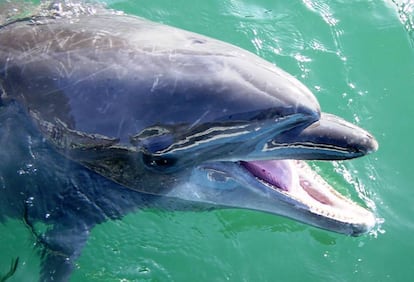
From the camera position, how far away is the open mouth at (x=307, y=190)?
518 centimetres

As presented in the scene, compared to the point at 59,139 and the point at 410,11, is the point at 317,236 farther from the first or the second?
the point at 410,11

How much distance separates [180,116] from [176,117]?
0.04 m

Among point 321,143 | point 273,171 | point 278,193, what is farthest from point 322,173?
point 321,143

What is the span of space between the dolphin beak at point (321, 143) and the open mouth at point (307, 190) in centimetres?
50

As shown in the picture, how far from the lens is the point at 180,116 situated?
4.84m

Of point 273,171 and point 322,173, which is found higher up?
point 273,171

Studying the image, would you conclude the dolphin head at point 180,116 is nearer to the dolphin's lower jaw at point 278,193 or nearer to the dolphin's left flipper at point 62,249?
the dolphin's lower jaw at point 278,193

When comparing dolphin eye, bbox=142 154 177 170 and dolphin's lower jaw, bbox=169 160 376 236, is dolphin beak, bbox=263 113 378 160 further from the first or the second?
dolphin eye, bbox=142 154 177 170

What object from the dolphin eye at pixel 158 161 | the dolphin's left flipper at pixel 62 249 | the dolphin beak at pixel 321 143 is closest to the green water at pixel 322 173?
the dolphin's left flipper at pixel 62 249

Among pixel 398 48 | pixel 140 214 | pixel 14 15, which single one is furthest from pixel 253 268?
pixel 398 48

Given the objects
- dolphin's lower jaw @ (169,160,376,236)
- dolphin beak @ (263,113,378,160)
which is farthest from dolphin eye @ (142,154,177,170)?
dolphin beak @ (263,113,378,160)

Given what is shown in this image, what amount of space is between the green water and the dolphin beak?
196 cm

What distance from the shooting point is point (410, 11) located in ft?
34.4

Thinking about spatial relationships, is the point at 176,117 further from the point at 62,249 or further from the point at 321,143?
the point at 62,249
